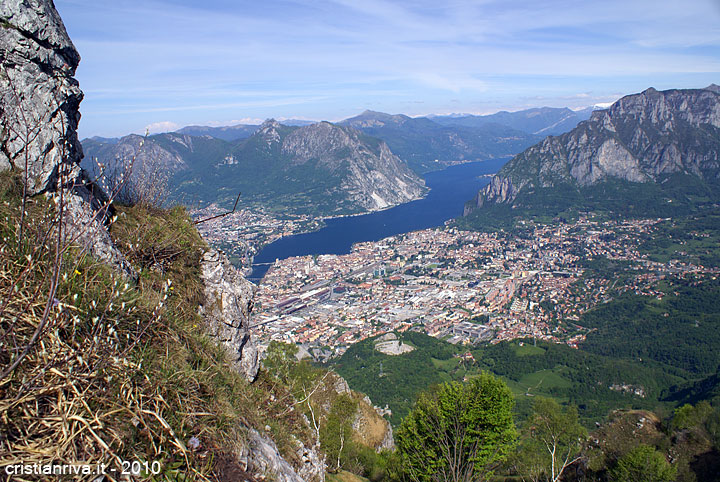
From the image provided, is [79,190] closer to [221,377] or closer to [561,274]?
[221,377]

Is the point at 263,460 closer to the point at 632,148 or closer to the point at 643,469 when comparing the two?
the point at 643,469

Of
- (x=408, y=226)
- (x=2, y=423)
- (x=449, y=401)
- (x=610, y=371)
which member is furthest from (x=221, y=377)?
(x=408, y=226)

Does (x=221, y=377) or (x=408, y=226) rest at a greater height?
(x=221, y=377)

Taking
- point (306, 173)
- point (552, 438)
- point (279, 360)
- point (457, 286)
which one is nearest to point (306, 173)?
point (306, 173)

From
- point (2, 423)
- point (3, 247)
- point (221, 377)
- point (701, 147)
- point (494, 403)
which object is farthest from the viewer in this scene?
point (701, 147)

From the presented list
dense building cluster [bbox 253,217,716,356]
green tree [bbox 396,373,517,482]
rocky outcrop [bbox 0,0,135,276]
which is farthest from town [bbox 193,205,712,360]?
rocky outcrop [bbox 0,0,135,276]

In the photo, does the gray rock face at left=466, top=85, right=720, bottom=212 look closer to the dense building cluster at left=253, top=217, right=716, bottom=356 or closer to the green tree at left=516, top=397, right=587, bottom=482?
the dense building cluster at left=253, top=217, right=716, bottom=356

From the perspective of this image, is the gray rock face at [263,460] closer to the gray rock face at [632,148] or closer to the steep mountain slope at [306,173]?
the steep mountain slope at [306,173]
